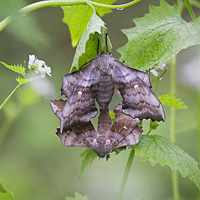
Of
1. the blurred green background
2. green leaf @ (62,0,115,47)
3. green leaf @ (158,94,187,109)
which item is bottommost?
the blurred green background

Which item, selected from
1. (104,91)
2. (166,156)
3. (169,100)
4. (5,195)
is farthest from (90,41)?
(5,195)

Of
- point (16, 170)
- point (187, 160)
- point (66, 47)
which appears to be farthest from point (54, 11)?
point (187, 160)

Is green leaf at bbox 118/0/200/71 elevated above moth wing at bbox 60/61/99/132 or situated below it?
above

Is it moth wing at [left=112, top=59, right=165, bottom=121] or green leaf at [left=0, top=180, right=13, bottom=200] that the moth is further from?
green leaf at [left=0, top=180, right=13, bottom=200]

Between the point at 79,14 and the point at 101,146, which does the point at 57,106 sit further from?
the point at 79,14

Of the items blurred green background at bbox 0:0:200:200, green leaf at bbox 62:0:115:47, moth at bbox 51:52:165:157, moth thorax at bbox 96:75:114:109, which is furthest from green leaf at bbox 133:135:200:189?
blurred green background at bbox 0:0:200:200

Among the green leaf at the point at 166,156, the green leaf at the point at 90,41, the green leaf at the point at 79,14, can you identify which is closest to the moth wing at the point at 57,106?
the green leaf at the point at 90,41

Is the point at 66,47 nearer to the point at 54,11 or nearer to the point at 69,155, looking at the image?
the point at 54,11

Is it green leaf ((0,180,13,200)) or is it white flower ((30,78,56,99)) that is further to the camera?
white flower ((30,78,56,99))

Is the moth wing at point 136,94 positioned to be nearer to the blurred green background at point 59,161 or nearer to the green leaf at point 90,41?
the green leaf at point 90,41
